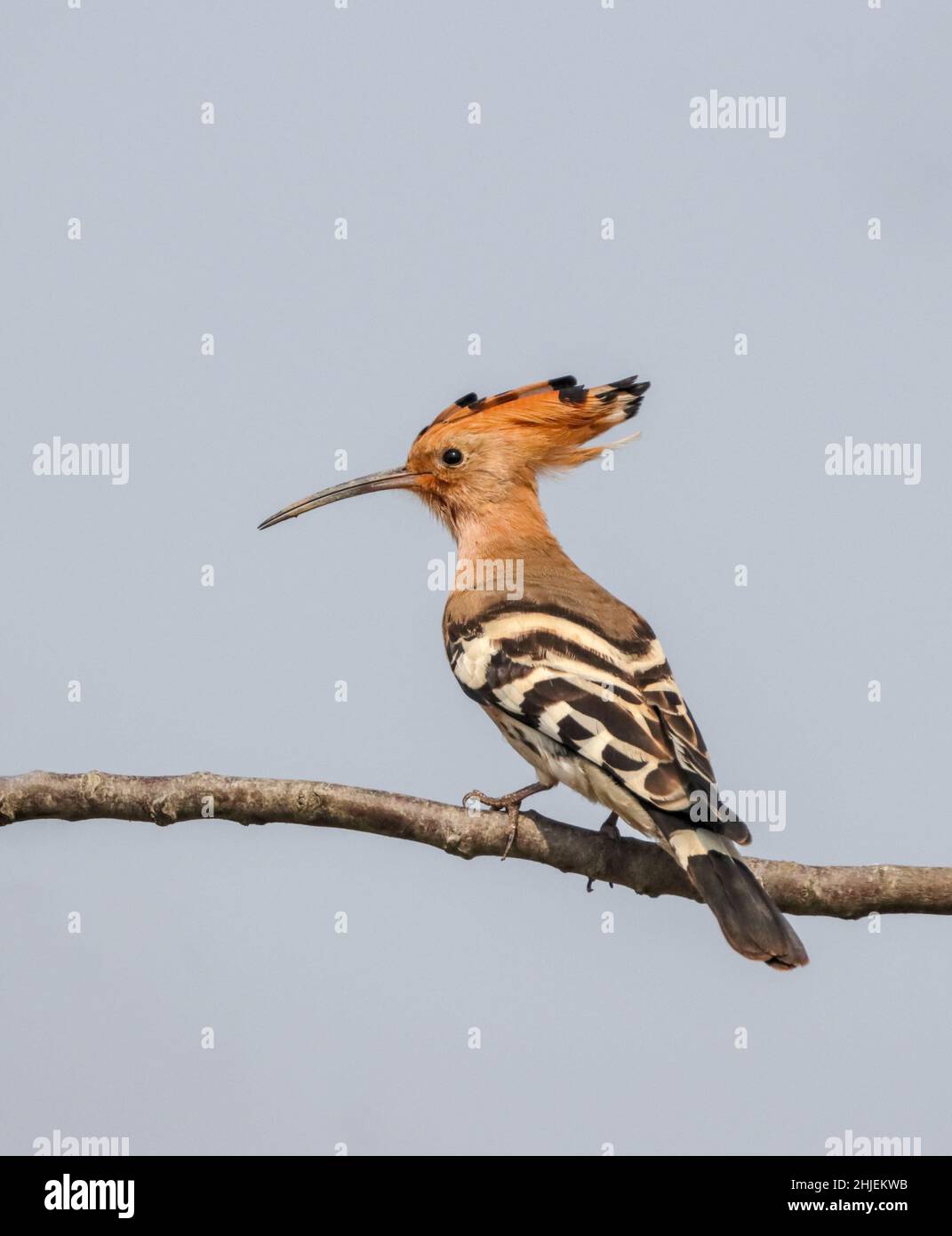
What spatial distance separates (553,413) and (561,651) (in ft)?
3.73

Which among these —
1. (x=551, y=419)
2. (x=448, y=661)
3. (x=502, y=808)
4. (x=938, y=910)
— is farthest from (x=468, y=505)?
(x=938, y=910)

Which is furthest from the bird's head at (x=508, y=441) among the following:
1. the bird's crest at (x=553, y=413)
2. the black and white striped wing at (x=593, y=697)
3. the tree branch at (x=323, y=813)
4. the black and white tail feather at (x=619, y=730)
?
the tree branch at (x=323, y=813)

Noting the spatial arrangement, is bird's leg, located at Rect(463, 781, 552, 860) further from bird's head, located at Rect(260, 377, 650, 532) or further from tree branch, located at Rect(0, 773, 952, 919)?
bird's head, located at Rect(260, 377, 650, 532)

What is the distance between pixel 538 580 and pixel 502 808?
36.7 inches

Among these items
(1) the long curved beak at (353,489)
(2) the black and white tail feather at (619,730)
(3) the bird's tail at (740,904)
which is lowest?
(3) the bird's tail at (740,904)

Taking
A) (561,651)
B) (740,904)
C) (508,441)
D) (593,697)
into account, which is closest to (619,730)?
(593,697)

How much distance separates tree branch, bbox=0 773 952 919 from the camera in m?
2.71

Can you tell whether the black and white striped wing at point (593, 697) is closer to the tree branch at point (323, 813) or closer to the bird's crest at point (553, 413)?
the tree branch at point (323, 813)

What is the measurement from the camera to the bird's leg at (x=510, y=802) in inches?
116

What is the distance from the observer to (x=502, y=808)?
312 cm

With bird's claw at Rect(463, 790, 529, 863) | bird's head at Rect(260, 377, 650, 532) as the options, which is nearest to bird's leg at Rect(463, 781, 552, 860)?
bird's claw at Rect(463, 790, 529, 863)

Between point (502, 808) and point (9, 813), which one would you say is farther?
point (502, 808)

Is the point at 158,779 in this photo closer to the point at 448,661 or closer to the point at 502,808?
the point at 502,808

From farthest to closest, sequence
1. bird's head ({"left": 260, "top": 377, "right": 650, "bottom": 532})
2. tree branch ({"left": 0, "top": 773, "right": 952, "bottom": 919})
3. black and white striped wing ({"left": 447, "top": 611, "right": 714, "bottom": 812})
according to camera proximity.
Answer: bird's head ({"left": 260, "top": 377, "right": 650, "bottom": 532}), black and white striped wing ({"left": 447, "top": 611, "right": 714, "bottom": 812}), tree branch ({"left": 0, "top": 773, "right": 952, "bottom": 919})
